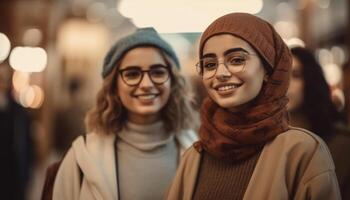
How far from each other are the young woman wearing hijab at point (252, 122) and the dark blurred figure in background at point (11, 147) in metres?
2.63

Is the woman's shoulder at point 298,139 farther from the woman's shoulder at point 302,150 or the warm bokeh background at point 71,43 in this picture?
the warm bokeh background at point 71,43

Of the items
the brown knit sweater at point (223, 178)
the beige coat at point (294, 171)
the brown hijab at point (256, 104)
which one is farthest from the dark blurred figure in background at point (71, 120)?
the beige coat at point (294, 171)

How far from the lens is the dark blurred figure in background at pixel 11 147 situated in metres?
3.74

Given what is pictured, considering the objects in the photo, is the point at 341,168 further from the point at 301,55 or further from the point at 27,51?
the point at 27,51

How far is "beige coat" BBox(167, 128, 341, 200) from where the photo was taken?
1.32 m

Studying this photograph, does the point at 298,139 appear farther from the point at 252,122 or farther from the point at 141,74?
the point at 141,74

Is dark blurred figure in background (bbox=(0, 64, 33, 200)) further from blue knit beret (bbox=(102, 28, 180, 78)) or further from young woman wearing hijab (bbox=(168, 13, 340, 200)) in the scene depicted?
young woman wearing hijab (bbox=(168, 13, 340, 200))

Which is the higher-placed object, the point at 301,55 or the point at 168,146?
the point at 301,55

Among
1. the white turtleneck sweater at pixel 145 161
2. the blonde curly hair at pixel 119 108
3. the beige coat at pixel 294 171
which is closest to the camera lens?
the beige coat at pixel 294 171

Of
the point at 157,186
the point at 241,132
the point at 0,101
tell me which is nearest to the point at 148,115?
the point at 157,186

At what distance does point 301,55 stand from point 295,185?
1.24 meters

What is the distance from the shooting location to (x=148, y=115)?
2.06 m

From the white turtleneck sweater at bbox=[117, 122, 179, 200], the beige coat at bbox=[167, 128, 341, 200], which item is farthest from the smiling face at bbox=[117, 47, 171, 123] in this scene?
the beige coat at bbox=[167, 128, 341, 200]

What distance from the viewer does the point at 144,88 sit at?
1.93m
